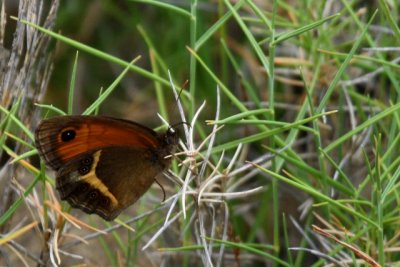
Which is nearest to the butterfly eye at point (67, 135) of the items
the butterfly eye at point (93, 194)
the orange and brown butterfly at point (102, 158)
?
the orange and brown butterfly at point (102, 158)

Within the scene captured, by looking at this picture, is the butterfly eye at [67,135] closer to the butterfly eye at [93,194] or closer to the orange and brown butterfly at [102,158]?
the orange and brown butterfly at [102,158]

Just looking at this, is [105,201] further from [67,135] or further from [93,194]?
[67,135]

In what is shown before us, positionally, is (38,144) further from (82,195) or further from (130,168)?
(130,168)

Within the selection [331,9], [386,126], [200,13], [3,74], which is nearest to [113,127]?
[3,74]

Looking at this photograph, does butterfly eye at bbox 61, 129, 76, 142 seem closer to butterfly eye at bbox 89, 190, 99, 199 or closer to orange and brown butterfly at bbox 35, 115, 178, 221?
orange and brown butterfly at bbox 35, 115, 178, 221

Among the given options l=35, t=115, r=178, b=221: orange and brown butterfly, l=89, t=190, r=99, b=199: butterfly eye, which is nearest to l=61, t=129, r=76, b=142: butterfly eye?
l=35, t=115, r=178, b=221: orange and brown butterfly

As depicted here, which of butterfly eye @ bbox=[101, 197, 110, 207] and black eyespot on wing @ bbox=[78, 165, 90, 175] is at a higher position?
black eyespot on wing @ bbox=[78, 165, 90, 175]

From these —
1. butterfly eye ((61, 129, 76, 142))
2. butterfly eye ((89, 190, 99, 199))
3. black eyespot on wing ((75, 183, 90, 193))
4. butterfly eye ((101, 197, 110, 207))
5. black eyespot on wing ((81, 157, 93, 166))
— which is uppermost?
butterfly eye ((61, 129, 76, 142))

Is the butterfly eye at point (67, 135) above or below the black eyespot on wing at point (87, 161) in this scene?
above
